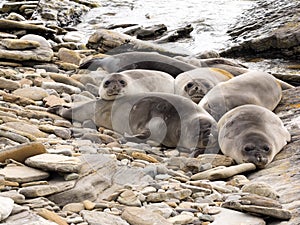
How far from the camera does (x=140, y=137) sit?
238 inches

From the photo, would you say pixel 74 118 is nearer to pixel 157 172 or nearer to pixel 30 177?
pixel 157 172

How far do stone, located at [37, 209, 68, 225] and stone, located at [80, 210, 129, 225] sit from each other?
0.17 m

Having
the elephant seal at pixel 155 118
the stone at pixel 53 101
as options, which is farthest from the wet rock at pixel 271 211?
the stone at pixel 53 101

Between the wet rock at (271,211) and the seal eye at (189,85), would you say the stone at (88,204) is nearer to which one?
the wet rock at (271,211)

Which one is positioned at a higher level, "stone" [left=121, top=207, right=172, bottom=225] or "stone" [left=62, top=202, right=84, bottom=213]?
"stone" [left=62, top=202, right=84, bottom=213]

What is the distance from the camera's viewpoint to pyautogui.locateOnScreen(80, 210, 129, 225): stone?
3389 mm

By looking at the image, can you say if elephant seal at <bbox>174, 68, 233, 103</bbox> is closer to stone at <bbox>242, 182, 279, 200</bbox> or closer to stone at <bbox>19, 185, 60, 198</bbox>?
stone at <bbox>242, 182, 279, 200</bbox>

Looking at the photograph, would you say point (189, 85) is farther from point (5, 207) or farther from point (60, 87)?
point (5, 207)

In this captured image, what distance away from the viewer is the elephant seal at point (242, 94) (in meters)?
6.67

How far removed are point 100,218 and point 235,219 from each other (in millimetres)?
805

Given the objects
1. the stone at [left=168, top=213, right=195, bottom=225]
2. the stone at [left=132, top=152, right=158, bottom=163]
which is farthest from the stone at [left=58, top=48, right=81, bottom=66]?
the stone at [left=168, top=213, right=195, bottom=225]

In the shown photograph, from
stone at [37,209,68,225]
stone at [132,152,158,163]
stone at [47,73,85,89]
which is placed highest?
stone at [37,209,68,225]

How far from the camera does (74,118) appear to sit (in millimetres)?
6461

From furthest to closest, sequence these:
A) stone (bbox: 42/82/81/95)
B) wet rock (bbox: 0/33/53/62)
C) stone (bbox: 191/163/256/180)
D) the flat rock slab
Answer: wet rock (bbox: 0/33/53/62)
stone (bbox: 42/82/81/95)
stone (bbox: 191/163/256/180)
the flat rock slab
